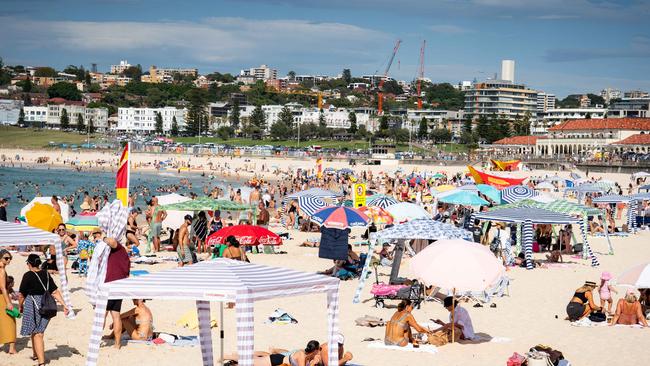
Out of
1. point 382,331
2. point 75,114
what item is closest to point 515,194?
point 382,331

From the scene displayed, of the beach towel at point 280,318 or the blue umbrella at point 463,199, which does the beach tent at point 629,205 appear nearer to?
the blue umbrella at point 463,199

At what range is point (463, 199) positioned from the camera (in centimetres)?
2186

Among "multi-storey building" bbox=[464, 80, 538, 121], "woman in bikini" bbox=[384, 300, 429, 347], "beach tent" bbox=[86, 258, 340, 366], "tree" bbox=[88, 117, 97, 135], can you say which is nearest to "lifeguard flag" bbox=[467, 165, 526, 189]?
"woman in bikini" bbox=[384, 300, 429, 347]

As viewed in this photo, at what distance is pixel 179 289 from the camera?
6.49m

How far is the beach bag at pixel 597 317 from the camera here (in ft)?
39.4

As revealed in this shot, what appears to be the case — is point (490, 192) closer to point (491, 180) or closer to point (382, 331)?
point (491, 180)

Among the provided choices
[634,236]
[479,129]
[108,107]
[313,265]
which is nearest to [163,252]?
[313,265]

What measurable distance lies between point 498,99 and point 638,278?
15665cm

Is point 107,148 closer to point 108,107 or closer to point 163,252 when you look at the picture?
point 108,107

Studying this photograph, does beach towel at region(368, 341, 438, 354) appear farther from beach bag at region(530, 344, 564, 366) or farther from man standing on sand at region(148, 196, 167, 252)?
man standing on sand at region(148, 196, 167, 252)

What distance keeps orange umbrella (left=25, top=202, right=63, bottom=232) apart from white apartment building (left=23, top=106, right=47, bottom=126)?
157 metres

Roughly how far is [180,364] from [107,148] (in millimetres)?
101855

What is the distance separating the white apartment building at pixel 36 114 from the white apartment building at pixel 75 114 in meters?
1.13

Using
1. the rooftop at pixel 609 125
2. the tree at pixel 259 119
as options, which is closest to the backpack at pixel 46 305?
the rooftop at pixel 609 125
